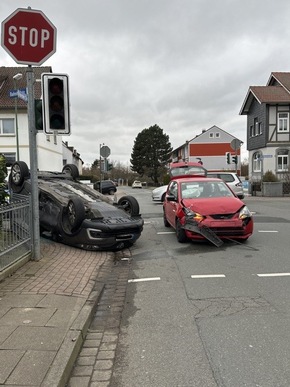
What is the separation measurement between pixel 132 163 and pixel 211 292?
83462 millimetres

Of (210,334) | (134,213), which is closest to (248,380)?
(210,334)

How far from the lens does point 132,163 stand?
88.2 meters

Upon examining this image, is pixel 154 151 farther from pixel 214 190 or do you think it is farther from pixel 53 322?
pixel 53 322

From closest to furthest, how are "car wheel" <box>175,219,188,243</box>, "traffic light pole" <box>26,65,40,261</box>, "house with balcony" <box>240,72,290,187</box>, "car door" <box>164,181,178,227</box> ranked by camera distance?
"traffic light pole" <box>26,65,40,261</box>
"car wheel" <box>175,219,188,243</box>
"car door" <box>164,181,178,227</box>
"house with balcony" <box>240,72,290,187</box>

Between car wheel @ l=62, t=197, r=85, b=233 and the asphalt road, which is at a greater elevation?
car wheel @ l=62, t=197, r=85, b=233

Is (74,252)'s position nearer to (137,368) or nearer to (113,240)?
(113,240)

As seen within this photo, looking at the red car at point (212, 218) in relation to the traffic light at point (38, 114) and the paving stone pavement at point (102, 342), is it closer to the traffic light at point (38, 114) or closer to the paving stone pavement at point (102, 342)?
the paving stone pavement at point (102, 342)

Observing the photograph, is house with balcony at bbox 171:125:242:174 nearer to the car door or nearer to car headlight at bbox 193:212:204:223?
the car door

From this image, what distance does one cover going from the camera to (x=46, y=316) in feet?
13.5

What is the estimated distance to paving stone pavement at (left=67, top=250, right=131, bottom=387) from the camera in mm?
3143

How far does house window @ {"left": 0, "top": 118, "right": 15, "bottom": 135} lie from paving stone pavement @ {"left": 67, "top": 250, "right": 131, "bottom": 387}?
30418 mm

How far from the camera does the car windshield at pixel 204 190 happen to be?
30.9 feet

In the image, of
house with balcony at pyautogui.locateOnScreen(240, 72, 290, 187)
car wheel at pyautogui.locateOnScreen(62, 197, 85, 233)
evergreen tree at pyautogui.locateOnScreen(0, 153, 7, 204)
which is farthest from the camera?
house with balcony at pyautogui.locateOnScreen(240, 72, 290, 187)

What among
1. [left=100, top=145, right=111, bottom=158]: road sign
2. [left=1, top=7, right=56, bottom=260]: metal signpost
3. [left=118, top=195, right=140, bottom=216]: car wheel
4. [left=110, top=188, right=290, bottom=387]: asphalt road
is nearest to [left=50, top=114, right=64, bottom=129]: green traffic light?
[left=1, top=7, right=56, bottom=260]: metal signpost
